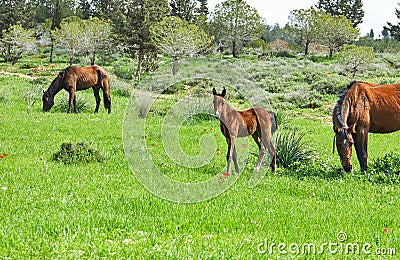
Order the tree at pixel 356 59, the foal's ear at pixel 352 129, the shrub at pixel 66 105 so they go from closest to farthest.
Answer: the foal's ear at pixel 352 129 < the shrub at pixel 66 105 < the tree at pixel 356 59

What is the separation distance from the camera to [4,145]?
36.1 feet

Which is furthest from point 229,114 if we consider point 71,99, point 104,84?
point 104,84

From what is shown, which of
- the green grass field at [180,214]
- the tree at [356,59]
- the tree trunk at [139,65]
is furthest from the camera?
the tree at [356,59]

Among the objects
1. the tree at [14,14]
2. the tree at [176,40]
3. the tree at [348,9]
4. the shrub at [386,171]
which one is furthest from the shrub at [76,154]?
the tree at [348,9]

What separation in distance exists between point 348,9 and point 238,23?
26899mm

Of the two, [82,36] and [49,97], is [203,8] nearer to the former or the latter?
[82,36]

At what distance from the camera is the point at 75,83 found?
18.8m

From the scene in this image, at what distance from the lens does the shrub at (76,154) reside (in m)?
9.48

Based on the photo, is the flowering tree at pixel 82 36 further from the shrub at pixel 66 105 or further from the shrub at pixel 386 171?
the shrub at pixel 386 171

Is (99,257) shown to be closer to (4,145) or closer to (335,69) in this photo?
(4,145)

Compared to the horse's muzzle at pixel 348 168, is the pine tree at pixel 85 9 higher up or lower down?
higher up

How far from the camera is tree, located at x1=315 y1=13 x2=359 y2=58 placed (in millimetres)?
57531

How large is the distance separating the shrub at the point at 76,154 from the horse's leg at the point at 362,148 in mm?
5721

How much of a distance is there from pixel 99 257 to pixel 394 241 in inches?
143
